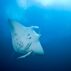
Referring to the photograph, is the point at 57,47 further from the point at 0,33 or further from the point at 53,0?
the point at 0,33

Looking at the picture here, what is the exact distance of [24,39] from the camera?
169 centimetres

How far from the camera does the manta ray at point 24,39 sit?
1.67 m

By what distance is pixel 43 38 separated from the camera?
1687 millimetres

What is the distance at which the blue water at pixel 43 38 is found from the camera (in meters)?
1.67

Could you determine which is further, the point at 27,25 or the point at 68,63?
the point at 68,63

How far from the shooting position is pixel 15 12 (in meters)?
1.67

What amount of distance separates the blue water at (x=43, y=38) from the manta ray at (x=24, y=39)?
1.5 inches

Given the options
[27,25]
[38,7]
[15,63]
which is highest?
[38,7]

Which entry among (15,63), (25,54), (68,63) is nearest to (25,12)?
(25,54)

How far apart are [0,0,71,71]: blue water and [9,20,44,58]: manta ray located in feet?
0.13

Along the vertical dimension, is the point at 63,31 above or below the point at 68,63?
above

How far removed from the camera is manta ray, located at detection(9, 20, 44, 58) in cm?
167

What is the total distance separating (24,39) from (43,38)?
0.19 metres

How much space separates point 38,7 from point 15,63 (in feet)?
2.00
